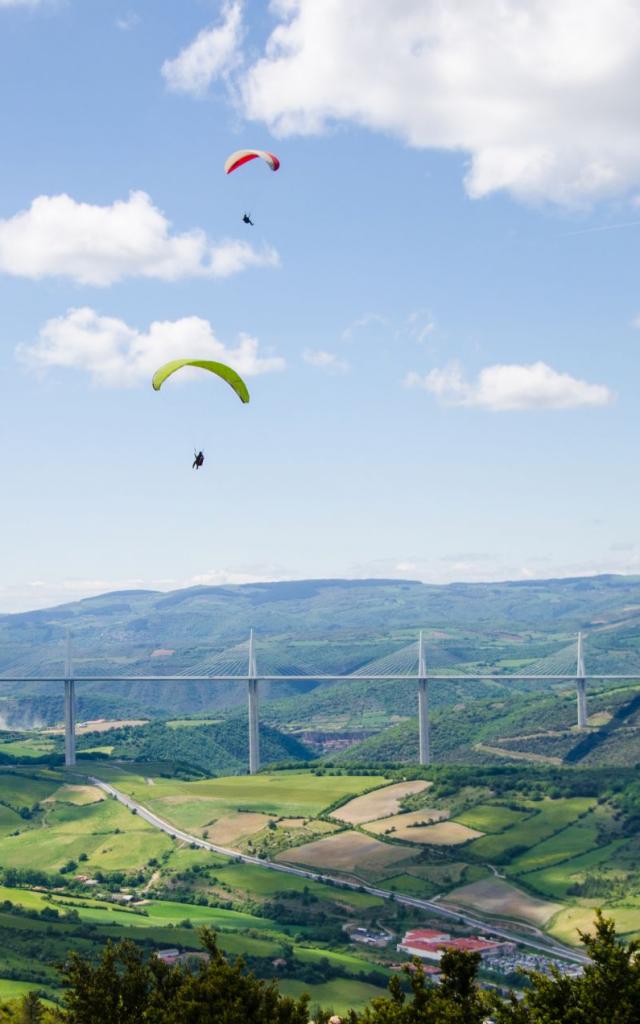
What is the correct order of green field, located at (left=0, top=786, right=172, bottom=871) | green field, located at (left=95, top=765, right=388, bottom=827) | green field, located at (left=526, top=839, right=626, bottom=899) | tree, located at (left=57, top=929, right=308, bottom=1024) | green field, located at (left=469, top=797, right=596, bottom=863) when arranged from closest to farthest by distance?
tree, located at (left=57, top=929, right=308, bottom=1024), green field, located at (left=526, top=839, right=626, bottom=899), green field, located at (left=469, top=797, right=596, bottom=863), green field, located at (left=0, top=786, right=172, bottom=871), green field, located at (left=95, top=765, right=388, bottom=827)

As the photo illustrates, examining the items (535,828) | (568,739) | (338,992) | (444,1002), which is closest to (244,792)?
(535,828)

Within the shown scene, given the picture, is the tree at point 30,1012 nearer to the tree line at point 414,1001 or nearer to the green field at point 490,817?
the tree line at point 414,1001

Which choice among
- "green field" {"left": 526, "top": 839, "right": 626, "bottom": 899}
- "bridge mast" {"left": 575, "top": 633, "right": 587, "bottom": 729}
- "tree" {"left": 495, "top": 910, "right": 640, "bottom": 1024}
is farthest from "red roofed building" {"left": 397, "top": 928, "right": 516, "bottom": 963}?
"bridge mast" {"left": 575, "top": 633, "right": 587, "bottom": 729}

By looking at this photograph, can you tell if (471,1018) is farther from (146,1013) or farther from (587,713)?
(587,713)

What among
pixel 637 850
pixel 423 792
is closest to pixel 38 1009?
pixel 637 850

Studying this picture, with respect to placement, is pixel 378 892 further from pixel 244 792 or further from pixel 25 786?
pixel 25 786

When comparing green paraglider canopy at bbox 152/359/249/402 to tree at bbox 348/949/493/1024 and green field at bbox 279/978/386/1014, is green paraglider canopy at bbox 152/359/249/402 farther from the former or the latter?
green field at bbox 279/978/386/1014
